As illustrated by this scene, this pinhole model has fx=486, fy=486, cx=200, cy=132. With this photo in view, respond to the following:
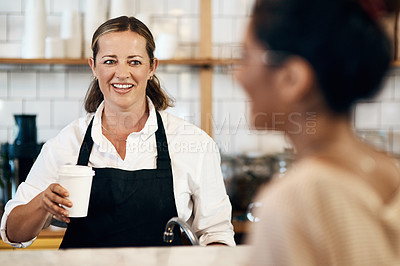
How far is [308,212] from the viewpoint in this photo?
0.50 metres

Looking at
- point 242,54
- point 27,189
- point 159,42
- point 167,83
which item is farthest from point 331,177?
point 167,83

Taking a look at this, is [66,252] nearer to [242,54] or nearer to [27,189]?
[27,189]

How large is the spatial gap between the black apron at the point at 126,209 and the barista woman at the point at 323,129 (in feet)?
3.85

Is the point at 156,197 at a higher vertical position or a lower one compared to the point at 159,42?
lower

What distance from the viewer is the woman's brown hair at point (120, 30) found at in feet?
5.75

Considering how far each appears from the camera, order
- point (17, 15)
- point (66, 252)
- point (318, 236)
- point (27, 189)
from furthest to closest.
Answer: point (17, 15), point (27, 189), point (66, 252), point (318, 236)

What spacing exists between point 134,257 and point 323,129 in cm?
67

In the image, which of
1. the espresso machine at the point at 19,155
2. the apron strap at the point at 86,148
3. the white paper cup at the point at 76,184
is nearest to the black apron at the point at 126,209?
the apron strap at the point at 86,148

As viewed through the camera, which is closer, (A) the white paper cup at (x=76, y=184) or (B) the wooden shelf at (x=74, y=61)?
(A) the white paper cup at (x=76, y=184)

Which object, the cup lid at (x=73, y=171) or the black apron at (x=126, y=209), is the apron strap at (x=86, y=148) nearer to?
the black apron at (x=126, y=209)

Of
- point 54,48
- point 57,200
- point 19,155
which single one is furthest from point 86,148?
point 54,48

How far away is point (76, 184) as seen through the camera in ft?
4.35

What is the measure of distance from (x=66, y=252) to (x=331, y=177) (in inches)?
31.3

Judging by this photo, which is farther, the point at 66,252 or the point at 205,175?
the point at 205,175
